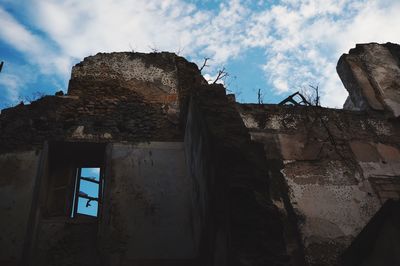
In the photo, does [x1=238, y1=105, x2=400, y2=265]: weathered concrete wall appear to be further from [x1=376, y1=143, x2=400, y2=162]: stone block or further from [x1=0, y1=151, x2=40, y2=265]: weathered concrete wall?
[x1=0, y1=151, x2=40, y2=265]: weathered concrete wall

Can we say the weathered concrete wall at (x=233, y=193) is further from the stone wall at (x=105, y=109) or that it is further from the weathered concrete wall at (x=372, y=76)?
the weathered concrete wall at (x=372, y=76)

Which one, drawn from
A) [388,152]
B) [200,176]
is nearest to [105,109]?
[200,176]

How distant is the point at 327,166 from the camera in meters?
6.27

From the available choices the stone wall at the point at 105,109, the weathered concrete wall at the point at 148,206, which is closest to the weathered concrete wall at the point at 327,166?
the weathered concrete wall at the point at 148,206

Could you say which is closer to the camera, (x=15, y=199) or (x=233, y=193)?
(x=233, y=193)

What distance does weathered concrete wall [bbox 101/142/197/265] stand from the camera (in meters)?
5.14

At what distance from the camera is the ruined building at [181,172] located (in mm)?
3887

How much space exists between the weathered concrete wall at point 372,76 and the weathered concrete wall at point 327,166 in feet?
1.71

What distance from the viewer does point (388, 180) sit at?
6.27 meters

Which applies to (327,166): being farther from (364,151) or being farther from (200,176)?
(200,176)

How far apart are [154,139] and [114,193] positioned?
1204 millimetres

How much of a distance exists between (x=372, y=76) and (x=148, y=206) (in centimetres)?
580

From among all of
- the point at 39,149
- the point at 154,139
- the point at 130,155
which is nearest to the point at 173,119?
the point at 154,139

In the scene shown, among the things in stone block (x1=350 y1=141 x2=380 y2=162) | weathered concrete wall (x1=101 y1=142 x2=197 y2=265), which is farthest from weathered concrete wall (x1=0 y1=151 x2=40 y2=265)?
stone block (x1=350 y1=141 x2=380 y2=162)
